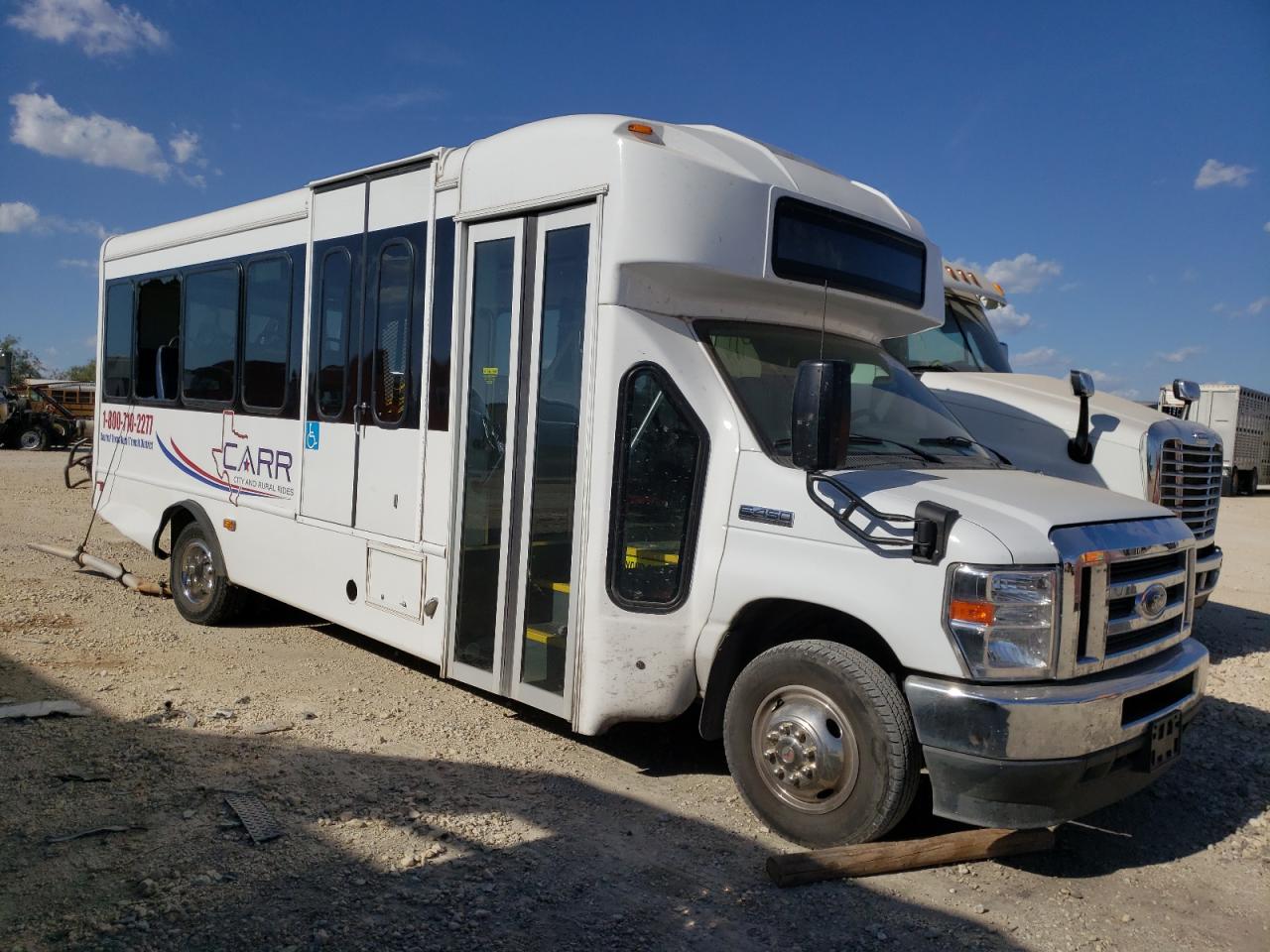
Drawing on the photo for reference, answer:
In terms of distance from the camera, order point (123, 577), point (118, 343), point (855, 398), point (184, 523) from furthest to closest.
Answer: point (118, 343)
point (123, 577)
point (184, 523)
point (855, 398)

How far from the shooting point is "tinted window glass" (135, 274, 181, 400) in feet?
26.6

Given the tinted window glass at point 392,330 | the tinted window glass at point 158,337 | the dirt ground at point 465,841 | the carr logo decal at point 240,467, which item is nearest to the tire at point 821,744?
the dirt ground at point 465,841

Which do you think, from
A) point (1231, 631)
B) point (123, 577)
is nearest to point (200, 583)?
point (123, 577)

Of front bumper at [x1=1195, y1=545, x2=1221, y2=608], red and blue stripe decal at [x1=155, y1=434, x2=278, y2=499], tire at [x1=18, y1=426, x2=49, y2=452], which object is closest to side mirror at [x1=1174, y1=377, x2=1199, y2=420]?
front bumper at [x1=1195, y1=545, x2=1221, y2=608]

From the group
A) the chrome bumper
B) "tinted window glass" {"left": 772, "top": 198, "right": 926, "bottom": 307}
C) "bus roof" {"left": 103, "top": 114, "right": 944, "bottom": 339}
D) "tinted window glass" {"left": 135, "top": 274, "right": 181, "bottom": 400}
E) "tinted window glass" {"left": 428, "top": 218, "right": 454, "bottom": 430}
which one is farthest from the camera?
"tinted window glass" {"left": 135, "top": 274, "right": 181, "bottom": 400}

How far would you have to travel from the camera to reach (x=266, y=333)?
23.4ft

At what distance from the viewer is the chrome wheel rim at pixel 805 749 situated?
4094 mm

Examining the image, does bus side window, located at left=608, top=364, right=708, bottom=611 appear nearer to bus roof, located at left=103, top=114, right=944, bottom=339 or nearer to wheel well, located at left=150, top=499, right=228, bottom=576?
bus roof, located at left=103, top=114, right=944, bottom=339

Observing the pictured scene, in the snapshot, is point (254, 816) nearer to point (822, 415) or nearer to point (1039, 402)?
point (822, 415)

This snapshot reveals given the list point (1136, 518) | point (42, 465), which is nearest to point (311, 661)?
point (1136, 518)

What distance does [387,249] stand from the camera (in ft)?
19.8

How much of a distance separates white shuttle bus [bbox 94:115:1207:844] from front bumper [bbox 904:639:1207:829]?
0.5 inches

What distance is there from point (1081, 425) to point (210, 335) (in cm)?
657

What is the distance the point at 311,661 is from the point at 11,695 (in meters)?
1.80
